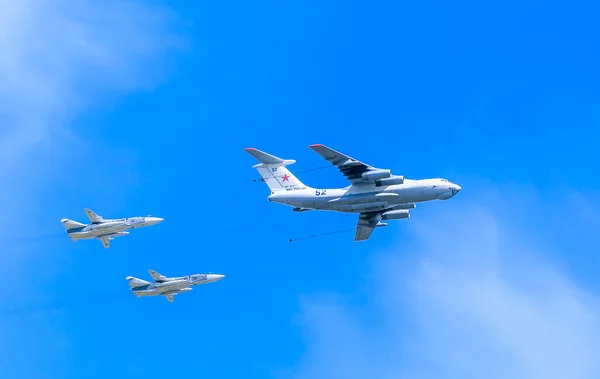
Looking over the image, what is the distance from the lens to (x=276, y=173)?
2237 inches

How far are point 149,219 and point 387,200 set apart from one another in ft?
80.7

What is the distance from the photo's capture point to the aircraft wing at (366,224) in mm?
58594

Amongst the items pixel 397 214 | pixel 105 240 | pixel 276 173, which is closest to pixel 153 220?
pixel 105 240

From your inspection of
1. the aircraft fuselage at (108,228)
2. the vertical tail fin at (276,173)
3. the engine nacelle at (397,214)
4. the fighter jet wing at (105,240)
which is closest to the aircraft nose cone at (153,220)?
the aircraft fuselage at (108,228)

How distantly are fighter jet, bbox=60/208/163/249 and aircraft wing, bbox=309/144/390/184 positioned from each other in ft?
74.3

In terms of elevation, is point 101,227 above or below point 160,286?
above

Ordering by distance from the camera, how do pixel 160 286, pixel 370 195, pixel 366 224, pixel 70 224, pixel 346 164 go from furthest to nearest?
pixel 160 286, pixel 70 224, pixel 366 224, pixel 370 195, pixel 346 164

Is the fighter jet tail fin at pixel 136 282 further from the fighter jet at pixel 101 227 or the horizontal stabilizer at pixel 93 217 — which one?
the horizontal stabilizer at pixel 93 217

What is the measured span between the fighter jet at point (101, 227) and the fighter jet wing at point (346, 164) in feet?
74.3

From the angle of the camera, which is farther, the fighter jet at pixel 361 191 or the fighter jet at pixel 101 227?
the fighter jet at pixel 101 227

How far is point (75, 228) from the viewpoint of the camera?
6775cm

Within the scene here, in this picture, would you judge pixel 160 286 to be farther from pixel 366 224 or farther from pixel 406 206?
pixel 406 206

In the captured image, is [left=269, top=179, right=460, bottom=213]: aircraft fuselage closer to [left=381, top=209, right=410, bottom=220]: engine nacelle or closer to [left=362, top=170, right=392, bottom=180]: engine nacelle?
[left=362, top=170, right=392, bottom=180]: engine nacelle

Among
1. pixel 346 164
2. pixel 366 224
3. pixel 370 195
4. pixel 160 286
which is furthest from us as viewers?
pixel 160 286
